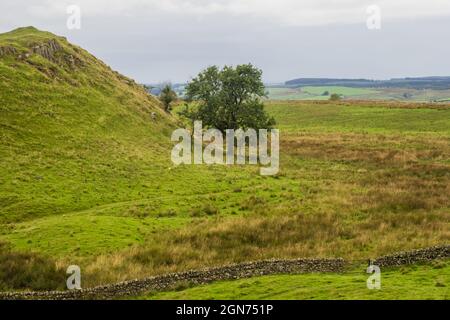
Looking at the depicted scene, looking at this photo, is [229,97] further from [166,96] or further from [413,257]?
[413,257]

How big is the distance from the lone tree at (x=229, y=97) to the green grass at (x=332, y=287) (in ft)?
152

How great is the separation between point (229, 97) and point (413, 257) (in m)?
47.8

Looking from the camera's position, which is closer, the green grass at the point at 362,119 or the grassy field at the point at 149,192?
the grassy field at the point at 149,192

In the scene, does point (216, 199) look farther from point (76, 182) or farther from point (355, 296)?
point (355, 296)

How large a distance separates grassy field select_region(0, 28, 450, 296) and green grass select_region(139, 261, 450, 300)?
431cm

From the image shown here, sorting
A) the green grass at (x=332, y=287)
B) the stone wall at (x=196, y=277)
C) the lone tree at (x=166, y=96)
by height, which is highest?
the lone tree at (x=166, y=96)

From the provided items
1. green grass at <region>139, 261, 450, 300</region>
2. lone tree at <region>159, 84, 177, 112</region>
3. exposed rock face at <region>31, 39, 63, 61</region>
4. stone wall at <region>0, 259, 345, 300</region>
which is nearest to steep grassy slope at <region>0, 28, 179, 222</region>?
exposed rock face at <region>31, 39, 63, 61</region>

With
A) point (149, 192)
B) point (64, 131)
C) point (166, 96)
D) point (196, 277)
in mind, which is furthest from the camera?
point (166, 96)

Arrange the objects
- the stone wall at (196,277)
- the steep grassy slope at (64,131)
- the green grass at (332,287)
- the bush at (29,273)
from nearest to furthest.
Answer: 1. the green grass at (332,287)
2. the stone wall at (196,277)
3. the bush at (29,273)
4. the steep grassy slope at (64,131)

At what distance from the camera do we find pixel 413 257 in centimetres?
1970

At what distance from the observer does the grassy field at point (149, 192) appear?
2412 cm

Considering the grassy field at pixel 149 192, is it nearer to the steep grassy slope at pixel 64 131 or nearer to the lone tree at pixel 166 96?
the steep grassy slope at pixel 64 131

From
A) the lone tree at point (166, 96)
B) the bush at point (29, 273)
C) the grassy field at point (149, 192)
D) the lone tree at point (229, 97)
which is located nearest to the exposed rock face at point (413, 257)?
the grassy field at point (149, 192)

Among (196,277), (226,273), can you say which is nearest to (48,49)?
(196,277)
